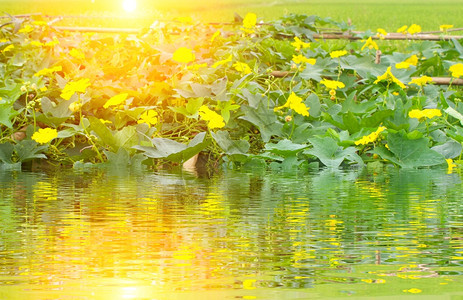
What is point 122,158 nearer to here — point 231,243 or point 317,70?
point 317,70

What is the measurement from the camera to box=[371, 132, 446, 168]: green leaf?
2660 millimetres

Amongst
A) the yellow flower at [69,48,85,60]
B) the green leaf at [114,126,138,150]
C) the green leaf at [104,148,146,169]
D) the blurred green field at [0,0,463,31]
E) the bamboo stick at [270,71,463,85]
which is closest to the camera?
the green leaf at [104,148,146,169]

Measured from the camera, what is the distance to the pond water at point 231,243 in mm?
679

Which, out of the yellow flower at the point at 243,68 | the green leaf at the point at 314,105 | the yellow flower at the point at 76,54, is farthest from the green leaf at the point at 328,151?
the yellow flower at the point at 76,54

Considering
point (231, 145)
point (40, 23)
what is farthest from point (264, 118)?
point (40, 23)

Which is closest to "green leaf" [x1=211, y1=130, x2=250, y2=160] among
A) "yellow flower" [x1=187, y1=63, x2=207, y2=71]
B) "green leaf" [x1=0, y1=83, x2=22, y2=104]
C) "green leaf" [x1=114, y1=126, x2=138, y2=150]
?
"green leaf" [x1=114, y1=126, x2=138, y2=150]

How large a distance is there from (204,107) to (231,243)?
1.85 m

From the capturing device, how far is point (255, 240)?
98 centimetres

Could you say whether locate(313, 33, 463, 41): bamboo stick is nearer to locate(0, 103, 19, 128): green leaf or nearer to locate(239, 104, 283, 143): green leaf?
locate(239, 104, 283, 143): green leaf

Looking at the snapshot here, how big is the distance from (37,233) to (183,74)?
2363 mm

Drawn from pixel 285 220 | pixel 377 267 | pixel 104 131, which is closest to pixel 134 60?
pixel 104 131

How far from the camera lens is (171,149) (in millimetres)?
2625

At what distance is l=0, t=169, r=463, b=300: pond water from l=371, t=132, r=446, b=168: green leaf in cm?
78

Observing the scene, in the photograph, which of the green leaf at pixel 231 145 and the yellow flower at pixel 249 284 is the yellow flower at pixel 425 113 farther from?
the yellow flower at pixel 249 284
